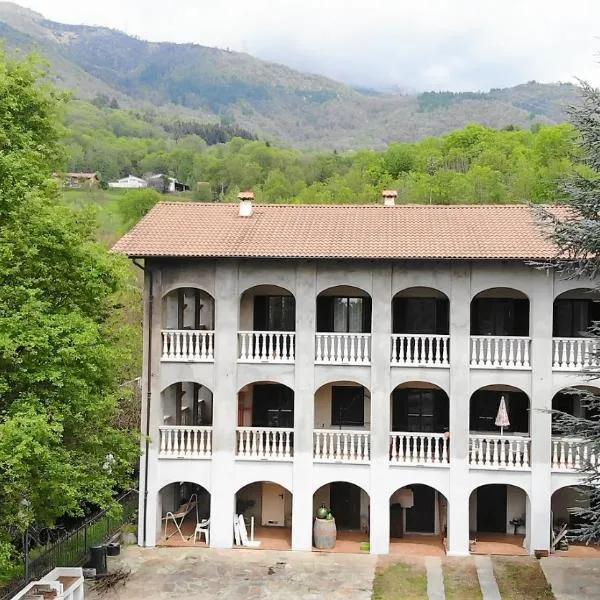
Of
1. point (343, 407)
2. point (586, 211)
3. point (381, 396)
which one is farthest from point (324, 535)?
point (586, 211)

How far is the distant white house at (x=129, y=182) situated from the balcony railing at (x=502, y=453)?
221 feet

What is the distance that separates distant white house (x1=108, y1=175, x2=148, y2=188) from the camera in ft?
271

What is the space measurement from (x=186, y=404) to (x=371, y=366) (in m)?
6.93

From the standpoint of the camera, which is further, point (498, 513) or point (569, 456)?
point (498, 513)

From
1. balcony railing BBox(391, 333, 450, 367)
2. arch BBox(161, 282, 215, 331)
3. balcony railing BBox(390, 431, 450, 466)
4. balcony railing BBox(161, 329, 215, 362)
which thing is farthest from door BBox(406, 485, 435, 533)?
arch BBox(161, 282, 215, 331)

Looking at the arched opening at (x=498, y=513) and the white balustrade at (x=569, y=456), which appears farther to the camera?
the arched opening at (x=498, y=513)

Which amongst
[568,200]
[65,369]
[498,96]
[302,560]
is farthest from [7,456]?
[498,96]

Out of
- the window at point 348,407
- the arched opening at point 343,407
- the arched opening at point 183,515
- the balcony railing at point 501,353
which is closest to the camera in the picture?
the balcony railing at point 501,353

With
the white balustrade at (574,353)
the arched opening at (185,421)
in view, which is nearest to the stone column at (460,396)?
the white balustrade at (574,353)

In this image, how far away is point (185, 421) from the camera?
80.8ft

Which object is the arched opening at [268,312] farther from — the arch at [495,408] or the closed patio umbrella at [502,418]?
the closed patio umbrella at [502,418]

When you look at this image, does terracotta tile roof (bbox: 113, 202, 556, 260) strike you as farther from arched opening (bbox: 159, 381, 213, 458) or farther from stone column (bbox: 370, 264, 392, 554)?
arched opening (bbox: 159, 381, 213, 458)

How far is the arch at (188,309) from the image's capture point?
23.2 metres

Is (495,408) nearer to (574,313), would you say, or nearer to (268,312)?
(574,313)
